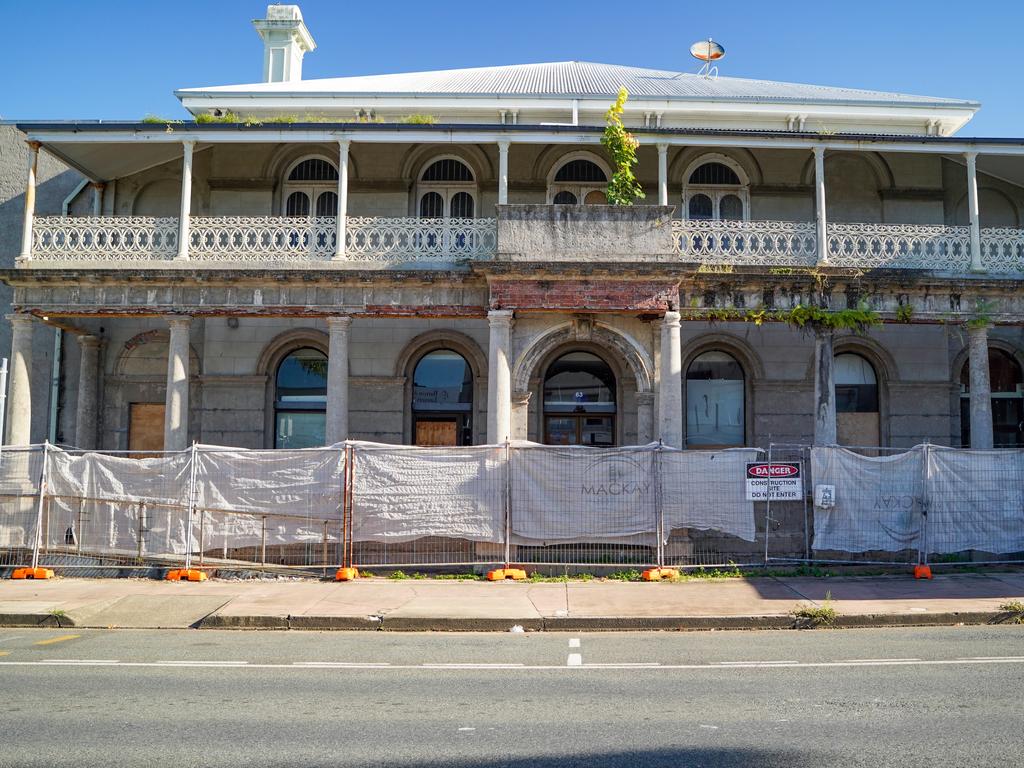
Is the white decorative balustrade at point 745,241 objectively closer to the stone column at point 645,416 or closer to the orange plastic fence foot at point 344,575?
the stone column at point 645,416

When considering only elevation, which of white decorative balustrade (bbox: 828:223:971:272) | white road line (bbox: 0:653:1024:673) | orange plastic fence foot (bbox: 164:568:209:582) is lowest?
white road line (bbox: 0:653:1024:673)

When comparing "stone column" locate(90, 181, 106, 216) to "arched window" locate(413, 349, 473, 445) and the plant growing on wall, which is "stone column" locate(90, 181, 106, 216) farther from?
the plant growing on wall

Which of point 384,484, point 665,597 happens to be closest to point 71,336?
point 384,484

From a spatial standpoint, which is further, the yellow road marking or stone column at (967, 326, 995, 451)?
stone column at (967, 326, 995, 451)

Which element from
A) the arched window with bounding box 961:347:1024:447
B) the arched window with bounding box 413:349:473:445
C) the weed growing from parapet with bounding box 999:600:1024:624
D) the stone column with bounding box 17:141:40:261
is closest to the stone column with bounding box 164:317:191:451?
the stone column with bounding box 17:141:40:261

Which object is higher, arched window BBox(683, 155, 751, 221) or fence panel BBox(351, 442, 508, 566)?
arched window BBox(683, 155, 751, 221)

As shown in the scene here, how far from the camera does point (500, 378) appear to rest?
51.7 ft

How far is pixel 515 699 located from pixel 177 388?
11.8 metres

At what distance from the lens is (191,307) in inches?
658

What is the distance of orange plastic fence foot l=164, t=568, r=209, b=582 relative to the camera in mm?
13586

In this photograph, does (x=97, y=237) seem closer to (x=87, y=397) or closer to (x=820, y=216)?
(x=87, y=397)

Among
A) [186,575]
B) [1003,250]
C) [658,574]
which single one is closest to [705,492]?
[658,574]

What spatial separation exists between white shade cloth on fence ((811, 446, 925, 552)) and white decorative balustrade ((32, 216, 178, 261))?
41.4 ft

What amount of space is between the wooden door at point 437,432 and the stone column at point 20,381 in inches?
308
